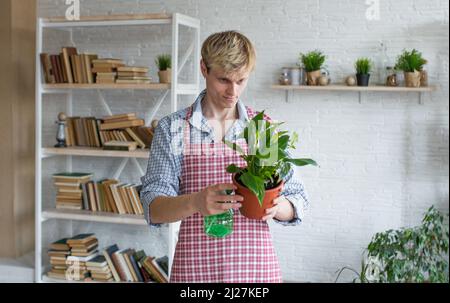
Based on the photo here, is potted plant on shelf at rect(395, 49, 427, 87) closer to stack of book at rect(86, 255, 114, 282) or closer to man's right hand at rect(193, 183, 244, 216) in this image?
stack of book at rect(86, 255, 114, 282)

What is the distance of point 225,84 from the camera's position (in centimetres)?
137

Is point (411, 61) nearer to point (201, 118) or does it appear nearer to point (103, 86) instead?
point (103, 86)

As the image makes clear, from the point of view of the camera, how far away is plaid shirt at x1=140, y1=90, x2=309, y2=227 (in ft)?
4.61

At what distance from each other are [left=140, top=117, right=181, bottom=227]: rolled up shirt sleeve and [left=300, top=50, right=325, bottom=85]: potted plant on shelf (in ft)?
5.65

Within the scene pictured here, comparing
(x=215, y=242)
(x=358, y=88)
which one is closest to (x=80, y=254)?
(x=358, y=88)

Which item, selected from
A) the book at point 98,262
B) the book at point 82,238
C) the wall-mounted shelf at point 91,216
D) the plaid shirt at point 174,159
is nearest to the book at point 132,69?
the wall-mounted shelf at point 91,216

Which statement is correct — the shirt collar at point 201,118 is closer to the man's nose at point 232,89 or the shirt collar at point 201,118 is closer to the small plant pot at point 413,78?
the man's nose at point 232,89

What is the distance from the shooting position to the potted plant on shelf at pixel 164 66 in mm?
3035

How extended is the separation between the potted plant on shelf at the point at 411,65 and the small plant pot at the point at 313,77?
0.38m

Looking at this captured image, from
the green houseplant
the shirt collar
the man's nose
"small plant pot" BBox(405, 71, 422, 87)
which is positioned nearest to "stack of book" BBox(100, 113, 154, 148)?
the green houseplant

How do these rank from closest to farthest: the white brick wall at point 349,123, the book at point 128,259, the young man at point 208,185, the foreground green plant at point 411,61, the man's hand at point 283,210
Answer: the man's hand at point 283,210 → the young man at point 208,185 → the white brick wall at point 349,123 → the foreground green plant at point 411,61 → the book at point 128,259

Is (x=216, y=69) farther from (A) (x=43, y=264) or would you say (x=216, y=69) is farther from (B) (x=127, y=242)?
(A) (x=43, y=264)

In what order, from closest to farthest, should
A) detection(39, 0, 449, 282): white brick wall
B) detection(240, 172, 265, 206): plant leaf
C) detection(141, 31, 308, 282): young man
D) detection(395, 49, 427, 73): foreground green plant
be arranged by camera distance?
detection(240, 172, 265, 206): plant leaf, detection(141, 31, 308, 282): young man, detection(39, 0, 449, 282): white brick wall, detection(395, 49, 427, 73): foreground green plant

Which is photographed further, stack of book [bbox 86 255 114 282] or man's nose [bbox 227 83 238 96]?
stack of book [bbox 86 255 114 282]
